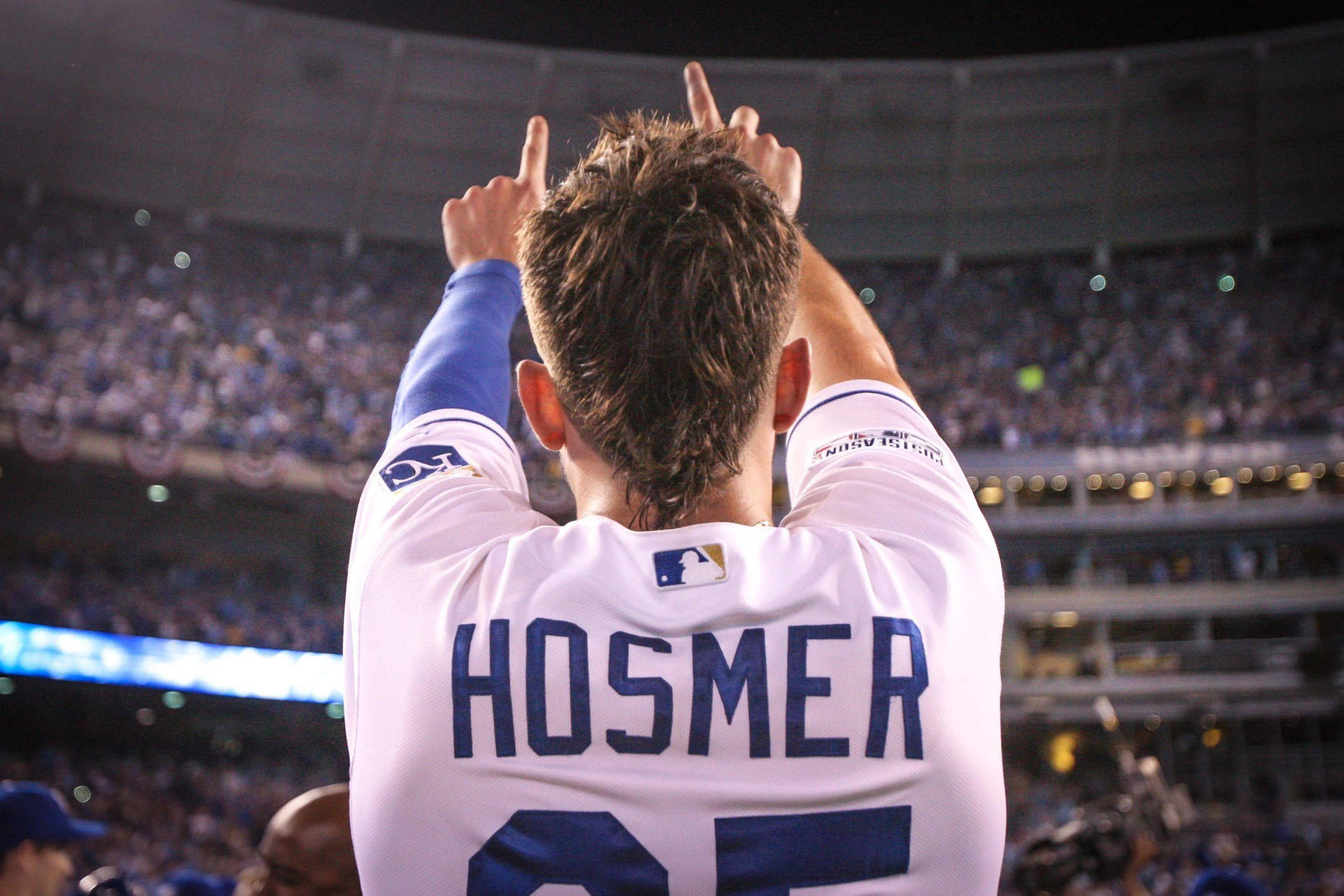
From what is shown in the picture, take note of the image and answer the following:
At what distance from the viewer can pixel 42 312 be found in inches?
949

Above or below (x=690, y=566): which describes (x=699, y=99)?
above

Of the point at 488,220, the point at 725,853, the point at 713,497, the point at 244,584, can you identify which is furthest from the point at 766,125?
the point at 725,853

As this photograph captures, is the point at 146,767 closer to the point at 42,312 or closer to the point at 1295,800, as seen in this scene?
the point at 42,312

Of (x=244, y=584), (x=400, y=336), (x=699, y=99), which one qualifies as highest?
(x=400, y=336)

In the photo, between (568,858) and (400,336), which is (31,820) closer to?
(568,858)

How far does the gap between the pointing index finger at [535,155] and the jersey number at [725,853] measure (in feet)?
3.04

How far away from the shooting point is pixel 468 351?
4.32 feet

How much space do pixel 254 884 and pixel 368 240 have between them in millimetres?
32030

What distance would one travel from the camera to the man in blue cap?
3.33 meters

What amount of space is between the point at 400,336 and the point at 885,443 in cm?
2963

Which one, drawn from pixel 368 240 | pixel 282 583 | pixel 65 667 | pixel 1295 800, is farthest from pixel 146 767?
pixel 1295 800

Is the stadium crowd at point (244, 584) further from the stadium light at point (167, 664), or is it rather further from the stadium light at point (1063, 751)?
the stadium light at point (1063, 751)

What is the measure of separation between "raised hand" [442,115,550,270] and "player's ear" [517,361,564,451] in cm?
36

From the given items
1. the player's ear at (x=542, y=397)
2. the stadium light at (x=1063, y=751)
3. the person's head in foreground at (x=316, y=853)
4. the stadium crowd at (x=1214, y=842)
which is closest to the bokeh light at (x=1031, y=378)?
the stadium light at (x=1063, y=751)
